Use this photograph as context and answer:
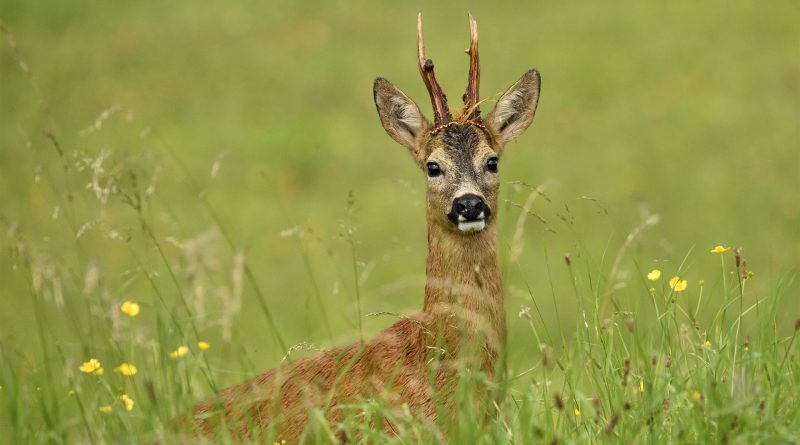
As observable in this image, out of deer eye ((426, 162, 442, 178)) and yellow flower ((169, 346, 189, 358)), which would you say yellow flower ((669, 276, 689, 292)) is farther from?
yellow flower ((169, 346, 189, 358))

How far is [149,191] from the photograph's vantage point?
204 inches

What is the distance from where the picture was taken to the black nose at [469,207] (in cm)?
580

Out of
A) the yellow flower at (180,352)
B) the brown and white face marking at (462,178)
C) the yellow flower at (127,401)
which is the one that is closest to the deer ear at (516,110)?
the brown and white face marking at (462,178)

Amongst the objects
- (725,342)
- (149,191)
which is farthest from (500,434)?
(149,191)

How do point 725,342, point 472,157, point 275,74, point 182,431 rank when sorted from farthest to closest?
1. point 275,74
2. point 472,157
3. point 725,342
4. point 182,431

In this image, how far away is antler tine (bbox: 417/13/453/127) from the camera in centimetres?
610

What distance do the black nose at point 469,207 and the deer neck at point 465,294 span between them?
0.45ft

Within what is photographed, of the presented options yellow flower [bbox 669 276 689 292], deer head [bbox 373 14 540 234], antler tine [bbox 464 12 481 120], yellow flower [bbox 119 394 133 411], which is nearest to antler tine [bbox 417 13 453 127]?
deer head [bbox 373 14 540 234]

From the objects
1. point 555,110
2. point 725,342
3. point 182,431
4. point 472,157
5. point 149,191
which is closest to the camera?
point 182,431

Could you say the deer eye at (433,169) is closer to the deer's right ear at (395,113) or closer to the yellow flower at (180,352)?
the deer's right ear at (395,113)

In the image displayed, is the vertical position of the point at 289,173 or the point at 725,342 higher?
the point at 725,342

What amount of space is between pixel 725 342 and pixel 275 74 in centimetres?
1587

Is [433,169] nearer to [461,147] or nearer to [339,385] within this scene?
[461,147]

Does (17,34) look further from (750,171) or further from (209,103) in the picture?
(750,171)
